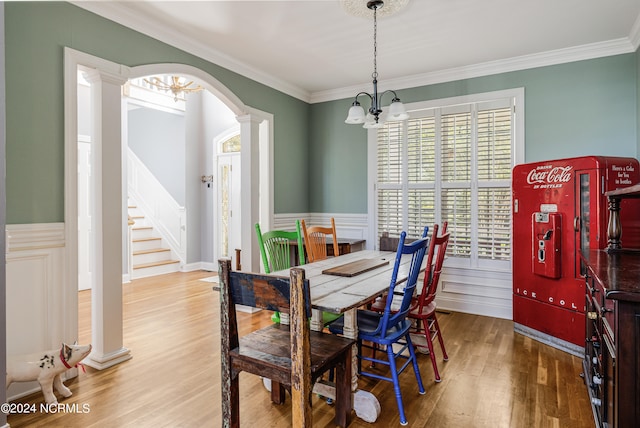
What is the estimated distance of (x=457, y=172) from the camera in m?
4.27

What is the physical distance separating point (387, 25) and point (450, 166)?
183 cm

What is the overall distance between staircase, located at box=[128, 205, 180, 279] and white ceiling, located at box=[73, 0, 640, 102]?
3828 mm

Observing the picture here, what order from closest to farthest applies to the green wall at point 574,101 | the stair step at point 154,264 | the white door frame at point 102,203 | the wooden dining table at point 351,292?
the wooden dining table at point 351,292
the white door frame at point 102,203
the green wall at point 574,101
the stair step at point 154,264

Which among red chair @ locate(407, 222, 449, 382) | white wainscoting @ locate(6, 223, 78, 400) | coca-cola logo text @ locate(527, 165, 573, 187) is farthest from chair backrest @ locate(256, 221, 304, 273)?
coca-cola logo text @ locate(527, 165, 573, 187)

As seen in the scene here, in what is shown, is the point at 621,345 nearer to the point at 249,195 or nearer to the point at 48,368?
the point at 48,368

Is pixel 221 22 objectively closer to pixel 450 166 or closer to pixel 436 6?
pixel 436 6

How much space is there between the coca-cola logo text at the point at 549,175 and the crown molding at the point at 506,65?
132 centimetres

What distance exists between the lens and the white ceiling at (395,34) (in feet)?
9.39

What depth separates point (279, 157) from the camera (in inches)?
189

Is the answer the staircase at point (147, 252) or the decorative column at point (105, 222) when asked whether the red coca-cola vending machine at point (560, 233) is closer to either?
the decorative column at point (105, 222)

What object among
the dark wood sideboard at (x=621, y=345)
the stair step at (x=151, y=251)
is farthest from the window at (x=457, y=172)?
the stair step at (x=151, y=251)

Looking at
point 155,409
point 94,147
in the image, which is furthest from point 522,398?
point 94,147

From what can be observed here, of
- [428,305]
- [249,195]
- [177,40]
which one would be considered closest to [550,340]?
[428,305]

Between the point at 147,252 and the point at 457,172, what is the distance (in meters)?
5.24
